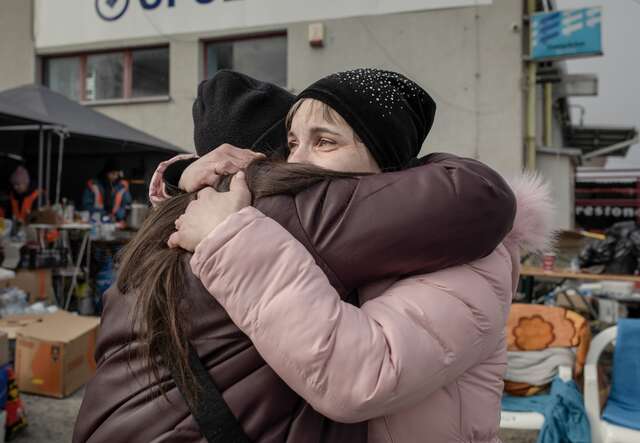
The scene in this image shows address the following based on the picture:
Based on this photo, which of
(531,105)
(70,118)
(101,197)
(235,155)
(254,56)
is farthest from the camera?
→ (254,56)

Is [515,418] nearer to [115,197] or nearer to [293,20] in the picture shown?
[115,197]

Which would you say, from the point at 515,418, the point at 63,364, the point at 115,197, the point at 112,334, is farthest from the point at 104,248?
→ the point at 112,334

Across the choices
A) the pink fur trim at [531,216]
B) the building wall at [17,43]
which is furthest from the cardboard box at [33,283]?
the building wall at [17,43]

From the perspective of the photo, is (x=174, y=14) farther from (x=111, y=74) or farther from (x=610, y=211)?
(x=610, y=211)

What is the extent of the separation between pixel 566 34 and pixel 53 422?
26.9ft

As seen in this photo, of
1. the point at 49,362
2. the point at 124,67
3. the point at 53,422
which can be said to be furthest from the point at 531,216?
Answer: the point at 124,67

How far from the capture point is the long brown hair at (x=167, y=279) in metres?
0.83

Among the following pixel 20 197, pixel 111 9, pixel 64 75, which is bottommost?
pixel 20 197

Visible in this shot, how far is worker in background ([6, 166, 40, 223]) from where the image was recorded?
21.6 ft

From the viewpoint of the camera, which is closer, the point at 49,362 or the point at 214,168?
the point at 214,168

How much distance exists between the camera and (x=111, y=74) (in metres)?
10.8

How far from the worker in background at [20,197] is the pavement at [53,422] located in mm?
3748

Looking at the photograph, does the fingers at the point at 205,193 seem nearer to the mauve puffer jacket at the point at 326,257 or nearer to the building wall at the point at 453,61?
the mauve puffer jacket at the point at 326,257

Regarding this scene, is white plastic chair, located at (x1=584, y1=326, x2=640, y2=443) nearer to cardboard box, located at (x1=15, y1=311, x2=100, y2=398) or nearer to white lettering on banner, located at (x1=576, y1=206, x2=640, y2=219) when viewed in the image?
cardboard box, located at (x1=15, y1=311, x2=100, y2=398)
